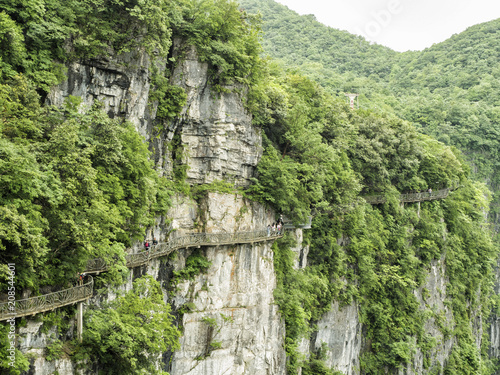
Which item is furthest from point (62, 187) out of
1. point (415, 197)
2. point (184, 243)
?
point (415, 197)

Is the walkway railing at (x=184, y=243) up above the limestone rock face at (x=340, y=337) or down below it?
above

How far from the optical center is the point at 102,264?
63.0ft

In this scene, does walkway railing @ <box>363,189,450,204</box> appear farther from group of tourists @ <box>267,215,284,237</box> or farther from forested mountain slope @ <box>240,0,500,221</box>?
forested mountain slope @ <box>240,0,500,221</box>

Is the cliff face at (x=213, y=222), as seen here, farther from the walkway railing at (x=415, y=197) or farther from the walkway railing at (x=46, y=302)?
the walkway railing at (x=415, y=197)

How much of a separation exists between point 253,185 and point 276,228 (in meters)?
2.90

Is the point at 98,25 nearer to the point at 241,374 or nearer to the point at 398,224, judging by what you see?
the point at 241,374

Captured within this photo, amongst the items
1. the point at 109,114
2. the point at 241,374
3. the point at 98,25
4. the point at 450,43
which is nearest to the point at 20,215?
the point at 109,114

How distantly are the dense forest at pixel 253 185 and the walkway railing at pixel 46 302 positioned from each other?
1.58 feet

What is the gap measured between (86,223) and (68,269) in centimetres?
170

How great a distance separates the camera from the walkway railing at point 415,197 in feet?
136

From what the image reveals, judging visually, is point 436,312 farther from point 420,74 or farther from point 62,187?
point 420,74

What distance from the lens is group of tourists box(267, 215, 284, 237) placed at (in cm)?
2985

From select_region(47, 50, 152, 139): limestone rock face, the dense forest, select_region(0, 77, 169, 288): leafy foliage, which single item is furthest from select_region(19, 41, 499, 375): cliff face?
select_region(0, 77, 169, 288): leafy foliage

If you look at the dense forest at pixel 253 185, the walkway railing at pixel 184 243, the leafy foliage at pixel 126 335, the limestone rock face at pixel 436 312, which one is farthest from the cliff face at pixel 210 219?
the limestone rock face at pixel 436 312
